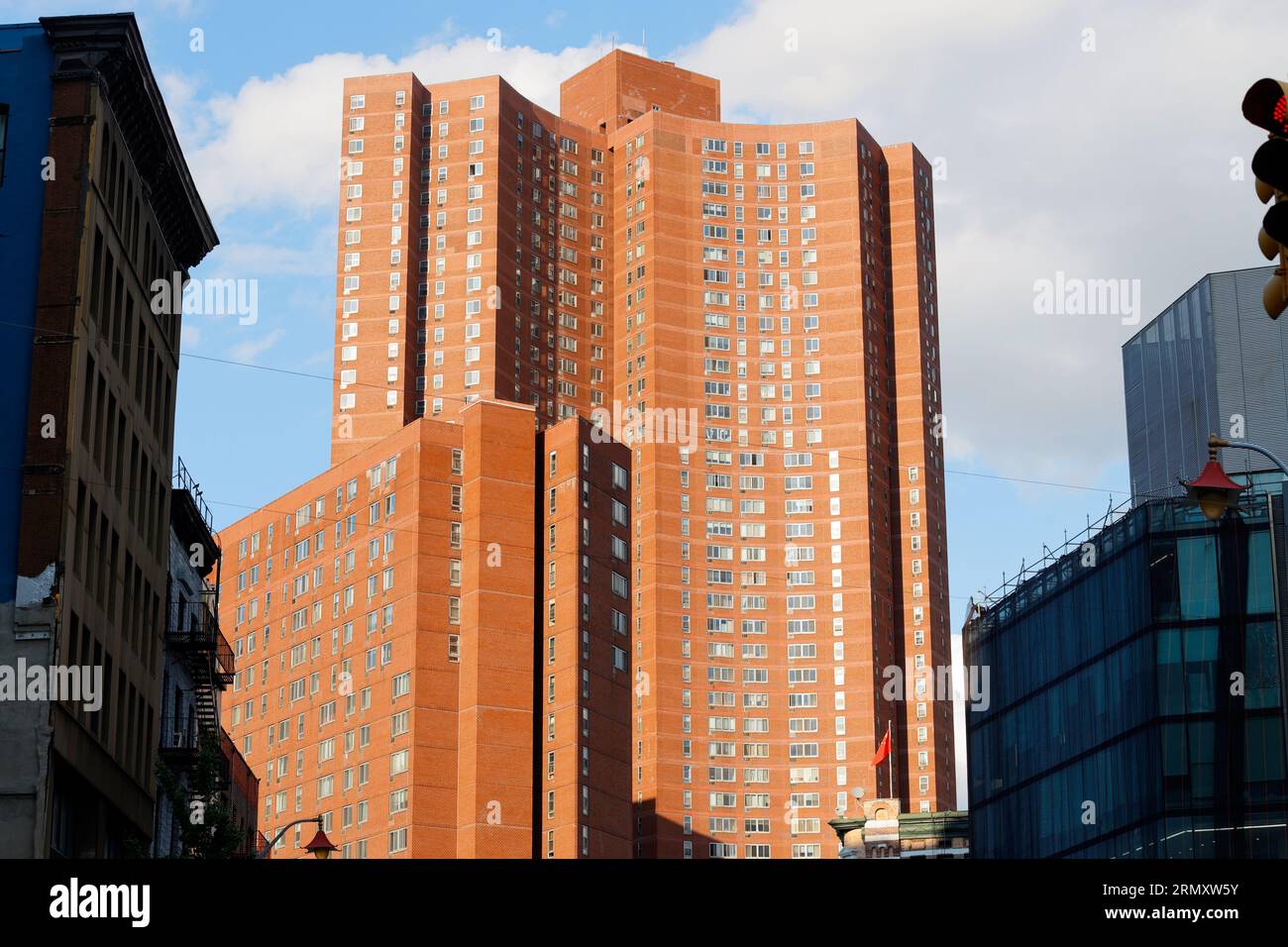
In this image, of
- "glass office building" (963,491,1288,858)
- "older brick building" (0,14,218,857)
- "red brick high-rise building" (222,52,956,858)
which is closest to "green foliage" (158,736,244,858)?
"older brick building" (0,14,218,857)

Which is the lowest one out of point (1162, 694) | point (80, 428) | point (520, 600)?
point (1162, 694)

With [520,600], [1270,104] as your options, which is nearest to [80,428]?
[1270,104]

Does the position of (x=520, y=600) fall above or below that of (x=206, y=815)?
above

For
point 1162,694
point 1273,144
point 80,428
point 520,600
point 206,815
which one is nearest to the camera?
point 1273,144

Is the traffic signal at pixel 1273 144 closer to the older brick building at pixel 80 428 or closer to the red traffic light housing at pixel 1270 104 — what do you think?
the red traffic light housing at pixel 1270 104

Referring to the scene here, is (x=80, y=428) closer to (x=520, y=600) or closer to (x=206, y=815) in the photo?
(x=206, y=815)

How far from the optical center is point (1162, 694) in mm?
80000

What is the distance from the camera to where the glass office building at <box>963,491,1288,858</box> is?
77.1m

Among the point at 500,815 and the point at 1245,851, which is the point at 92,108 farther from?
the point at 500,815

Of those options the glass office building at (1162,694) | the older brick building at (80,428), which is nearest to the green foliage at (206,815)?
the older brick building at (80,428)

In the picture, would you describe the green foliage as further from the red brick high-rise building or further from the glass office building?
the red brick high-rise building

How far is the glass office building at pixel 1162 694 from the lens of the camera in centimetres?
7706

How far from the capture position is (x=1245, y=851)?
75.6 metres
